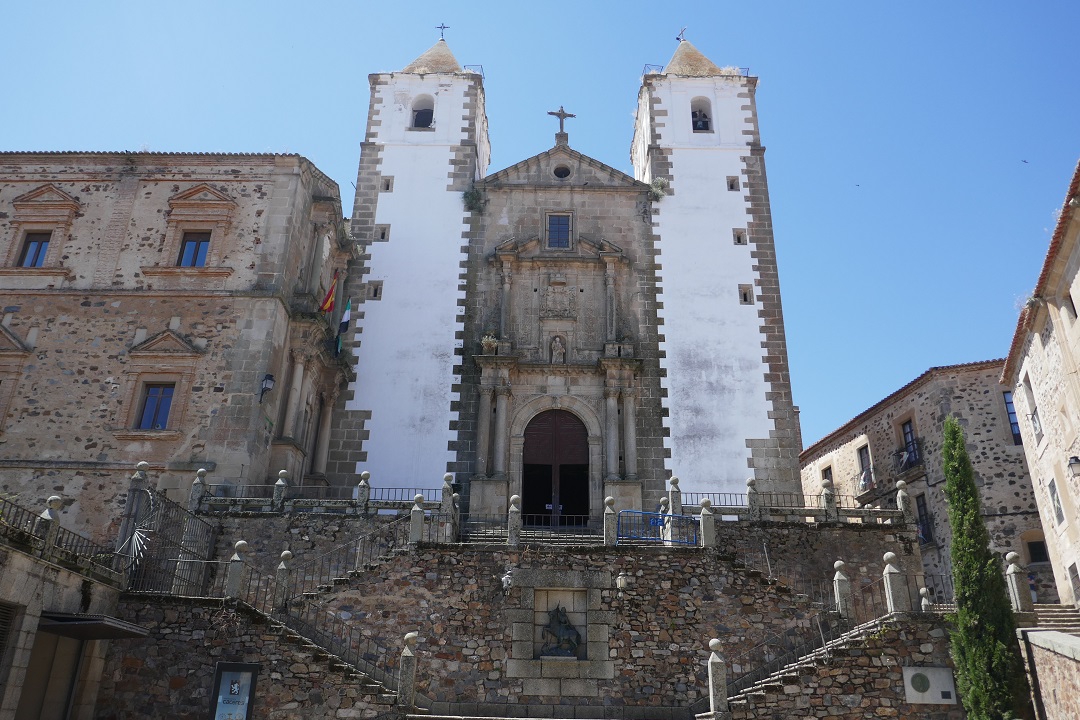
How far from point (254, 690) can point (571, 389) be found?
10.9 metres

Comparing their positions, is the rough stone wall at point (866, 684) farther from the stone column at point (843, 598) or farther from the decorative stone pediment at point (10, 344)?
the decorative stone pediment at point (10, 344)

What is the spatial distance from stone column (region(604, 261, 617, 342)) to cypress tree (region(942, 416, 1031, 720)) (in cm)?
942

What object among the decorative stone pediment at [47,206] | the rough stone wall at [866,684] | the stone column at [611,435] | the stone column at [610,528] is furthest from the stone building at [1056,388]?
the decorative stone pediment at [47,206]

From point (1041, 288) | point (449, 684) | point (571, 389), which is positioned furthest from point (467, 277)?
point (1041, 288)

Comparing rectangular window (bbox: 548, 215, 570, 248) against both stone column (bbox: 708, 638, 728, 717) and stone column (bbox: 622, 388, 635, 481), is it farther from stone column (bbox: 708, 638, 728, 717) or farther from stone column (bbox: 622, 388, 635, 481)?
stone column (bbox: 708, 638, 728, 717)

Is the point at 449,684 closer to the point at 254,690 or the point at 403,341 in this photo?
the point at 254,690

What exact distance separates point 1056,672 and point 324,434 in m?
15.7

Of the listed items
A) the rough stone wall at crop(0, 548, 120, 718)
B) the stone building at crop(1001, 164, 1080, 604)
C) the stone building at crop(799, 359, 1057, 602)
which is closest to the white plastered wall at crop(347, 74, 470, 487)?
the rough stone wall at crop(0, 548, 120, 718)

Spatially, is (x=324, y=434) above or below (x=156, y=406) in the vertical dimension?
above

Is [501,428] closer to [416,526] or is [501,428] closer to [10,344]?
[416,526]

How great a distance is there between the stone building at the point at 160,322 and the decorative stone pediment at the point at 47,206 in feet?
0.11

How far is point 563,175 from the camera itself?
979 inches

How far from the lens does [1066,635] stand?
40.2 feet

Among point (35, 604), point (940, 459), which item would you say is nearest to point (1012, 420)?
point (940, 459)
